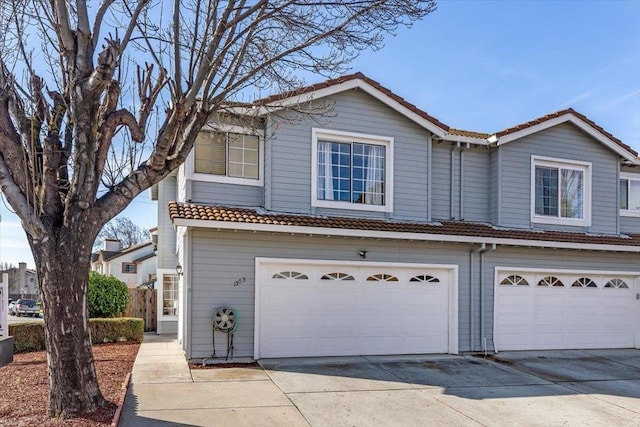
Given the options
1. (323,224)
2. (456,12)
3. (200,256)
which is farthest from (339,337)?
(456,12)

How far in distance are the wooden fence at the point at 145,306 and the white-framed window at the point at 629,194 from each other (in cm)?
1474

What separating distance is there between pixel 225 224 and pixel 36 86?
4.08 metres

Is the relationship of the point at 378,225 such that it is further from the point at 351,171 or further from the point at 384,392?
the point at 384,392

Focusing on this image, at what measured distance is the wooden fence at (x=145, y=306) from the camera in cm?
1549

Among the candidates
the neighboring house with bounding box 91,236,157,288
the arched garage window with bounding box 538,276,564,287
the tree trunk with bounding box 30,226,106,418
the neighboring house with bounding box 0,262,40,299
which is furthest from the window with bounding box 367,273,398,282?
the neighboring house with bounding box 0,262,40,299

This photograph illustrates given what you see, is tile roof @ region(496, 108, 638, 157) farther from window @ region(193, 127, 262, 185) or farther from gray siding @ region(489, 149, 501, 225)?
window @ region(193, 127, 262, 185)

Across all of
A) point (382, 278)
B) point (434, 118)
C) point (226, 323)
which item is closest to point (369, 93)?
point (434, 118)

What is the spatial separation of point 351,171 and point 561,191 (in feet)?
20.5

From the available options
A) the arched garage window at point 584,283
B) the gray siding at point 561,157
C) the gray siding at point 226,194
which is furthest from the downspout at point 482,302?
the gray siding at point 226,194

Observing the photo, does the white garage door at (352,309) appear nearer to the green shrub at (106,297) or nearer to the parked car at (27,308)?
the green shrub at (106,297)

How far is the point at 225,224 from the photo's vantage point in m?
9.54

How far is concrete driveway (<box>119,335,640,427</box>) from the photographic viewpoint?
6535 mm

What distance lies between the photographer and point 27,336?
11961 mm

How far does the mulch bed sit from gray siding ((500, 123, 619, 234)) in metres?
9.77
